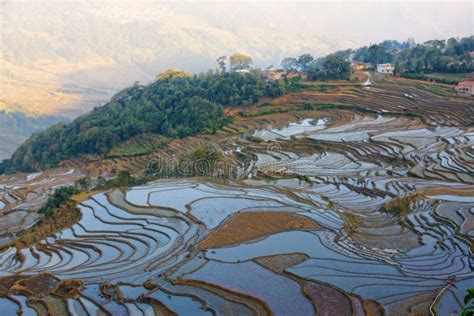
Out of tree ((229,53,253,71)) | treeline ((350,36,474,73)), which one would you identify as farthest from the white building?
tree ((229,53,253,71))

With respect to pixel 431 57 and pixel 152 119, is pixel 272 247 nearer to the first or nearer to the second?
pixel 152 119

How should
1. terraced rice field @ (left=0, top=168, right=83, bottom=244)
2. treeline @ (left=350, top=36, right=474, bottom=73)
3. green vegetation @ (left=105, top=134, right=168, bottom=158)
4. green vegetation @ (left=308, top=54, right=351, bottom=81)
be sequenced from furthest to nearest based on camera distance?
green vegetation @ (left=308, top=54, right=351, bottom=81)
treeline @ (left=350, top=36, right=474, bottom=73)
green vegetation @ (left=105, top=134, right=168, bottom=158)
terraced rice field @ (left=0, top=168, right=83, bottom=244)

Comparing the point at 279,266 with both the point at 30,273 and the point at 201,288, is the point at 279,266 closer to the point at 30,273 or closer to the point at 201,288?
the point at 201,288

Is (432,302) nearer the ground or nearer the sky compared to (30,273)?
nearer the sky

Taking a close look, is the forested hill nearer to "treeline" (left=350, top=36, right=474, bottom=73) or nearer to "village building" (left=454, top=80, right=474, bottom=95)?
"treeline" (left=350, top=36, right=474, bottom=73)

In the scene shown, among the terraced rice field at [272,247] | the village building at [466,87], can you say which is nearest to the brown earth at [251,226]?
the terraced rice field at [272,247]

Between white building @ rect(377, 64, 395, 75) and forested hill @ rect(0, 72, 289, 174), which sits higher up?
white building @ rect(377, 64, 395, 75)

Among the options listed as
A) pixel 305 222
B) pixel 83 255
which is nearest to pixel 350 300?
pixel 305 222
